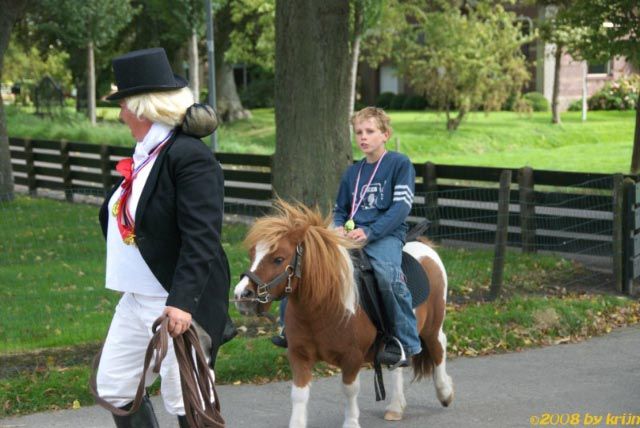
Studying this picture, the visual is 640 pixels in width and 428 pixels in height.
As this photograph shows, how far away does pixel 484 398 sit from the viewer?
308 inches

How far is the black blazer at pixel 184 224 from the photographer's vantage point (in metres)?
4.71

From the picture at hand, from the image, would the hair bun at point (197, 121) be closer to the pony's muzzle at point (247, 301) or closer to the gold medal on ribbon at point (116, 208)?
the gold medal on ribbon at point (116, 208)

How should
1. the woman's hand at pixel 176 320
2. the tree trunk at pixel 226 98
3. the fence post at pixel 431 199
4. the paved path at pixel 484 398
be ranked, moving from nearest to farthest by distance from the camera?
the woman's hand at pixel 176 320 → the paved path at pixel 484 398 → the fence post at pixel 431 199 → the tree trunk at pixel 226 98

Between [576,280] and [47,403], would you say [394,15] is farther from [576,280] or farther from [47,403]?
[47,403]

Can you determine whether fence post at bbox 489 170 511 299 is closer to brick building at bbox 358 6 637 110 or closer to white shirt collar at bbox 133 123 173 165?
white shirt collar at bbox 133 123 173 165

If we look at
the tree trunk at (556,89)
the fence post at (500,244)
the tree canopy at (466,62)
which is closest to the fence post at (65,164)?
the fence post at (500,244)

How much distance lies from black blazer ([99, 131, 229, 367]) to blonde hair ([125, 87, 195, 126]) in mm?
83

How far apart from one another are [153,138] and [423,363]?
11.0 ft

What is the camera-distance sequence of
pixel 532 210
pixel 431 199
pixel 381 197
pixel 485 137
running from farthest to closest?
pixel 485 137
pixel 431 199
pixel 532 210
pixel 381 197

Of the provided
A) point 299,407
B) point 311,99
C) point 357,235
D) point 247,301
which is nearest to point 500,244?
point 311,99

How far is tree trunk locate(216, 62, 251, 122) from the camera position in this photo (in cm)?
4553

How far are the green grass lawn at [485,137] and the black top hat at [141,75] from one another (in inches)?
897

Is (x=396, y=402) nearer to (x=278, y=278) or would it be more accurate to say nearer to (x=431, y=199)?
(x=278, y=278)

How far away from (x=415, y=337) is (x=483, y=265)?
6080mm
